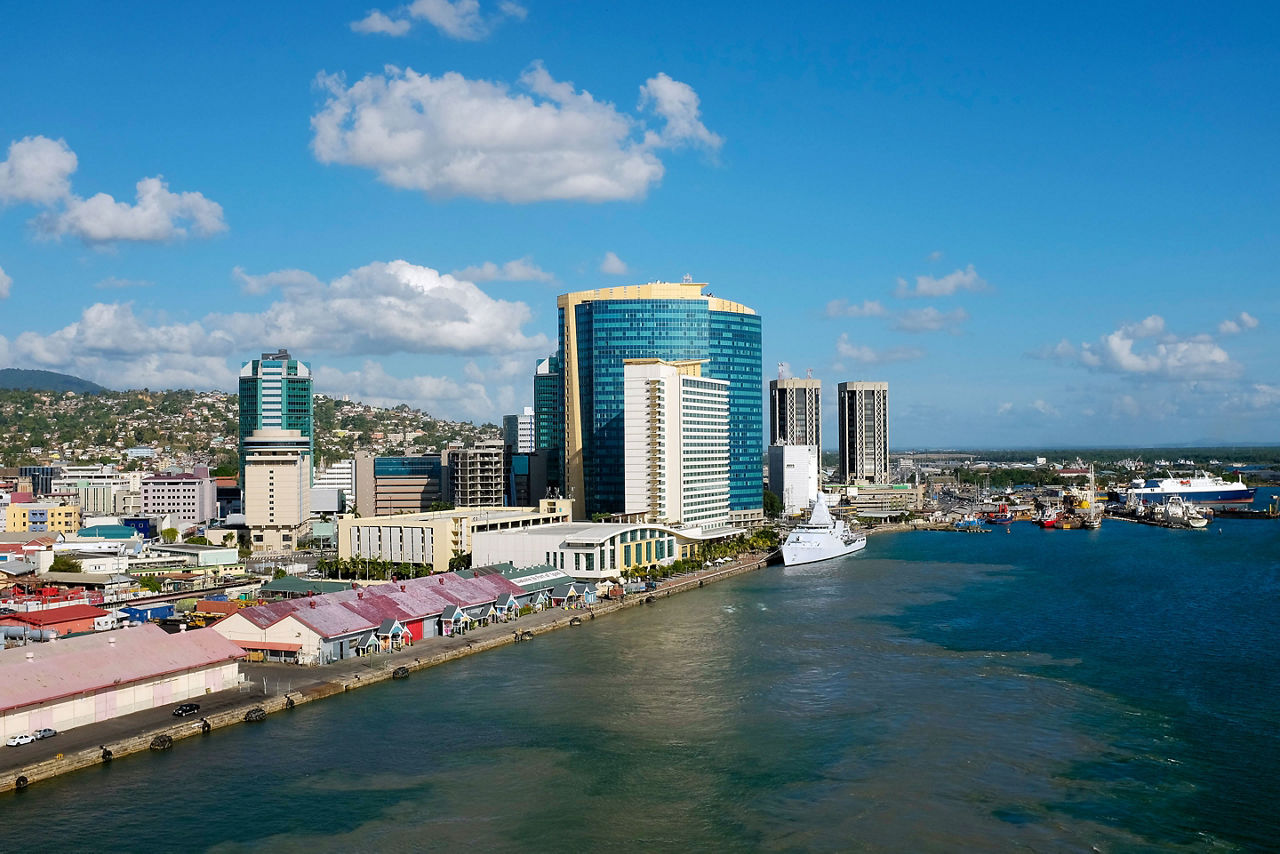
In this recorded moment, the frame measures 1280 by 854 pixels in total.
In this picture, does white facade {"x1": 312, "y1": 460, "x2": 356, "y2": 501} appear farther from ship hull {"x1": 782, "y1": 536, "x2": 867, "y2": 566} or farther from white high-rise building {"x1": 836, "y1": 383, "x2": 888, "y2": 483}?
white high-rise building {"x1": 836, "y1": 383, "x2": 888, "y2": 483}

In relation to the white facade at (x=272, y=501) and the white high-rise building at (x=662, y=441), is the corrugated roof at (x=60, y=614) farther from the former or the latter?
the white facade at (x=272, y=501)

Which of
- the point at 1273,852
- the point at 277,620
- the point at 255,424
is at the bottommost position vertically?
the point at 1273,852

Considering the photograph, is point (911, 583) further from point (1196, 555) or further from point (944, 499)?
point (944, 499)

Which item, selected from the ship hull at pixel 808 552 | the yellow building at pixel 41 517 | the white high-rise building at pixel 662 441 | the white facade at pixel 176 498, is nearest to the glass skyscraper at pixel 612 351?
the white high-rise building at pixel 662 441

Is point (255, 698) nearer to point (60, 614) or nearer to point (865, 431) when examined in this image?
point (60, 614)

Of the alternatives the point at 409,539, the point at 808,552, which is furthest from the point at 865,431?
the point at 409,539

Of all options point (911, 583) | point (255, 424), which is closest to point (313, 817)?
point (911, 583)
